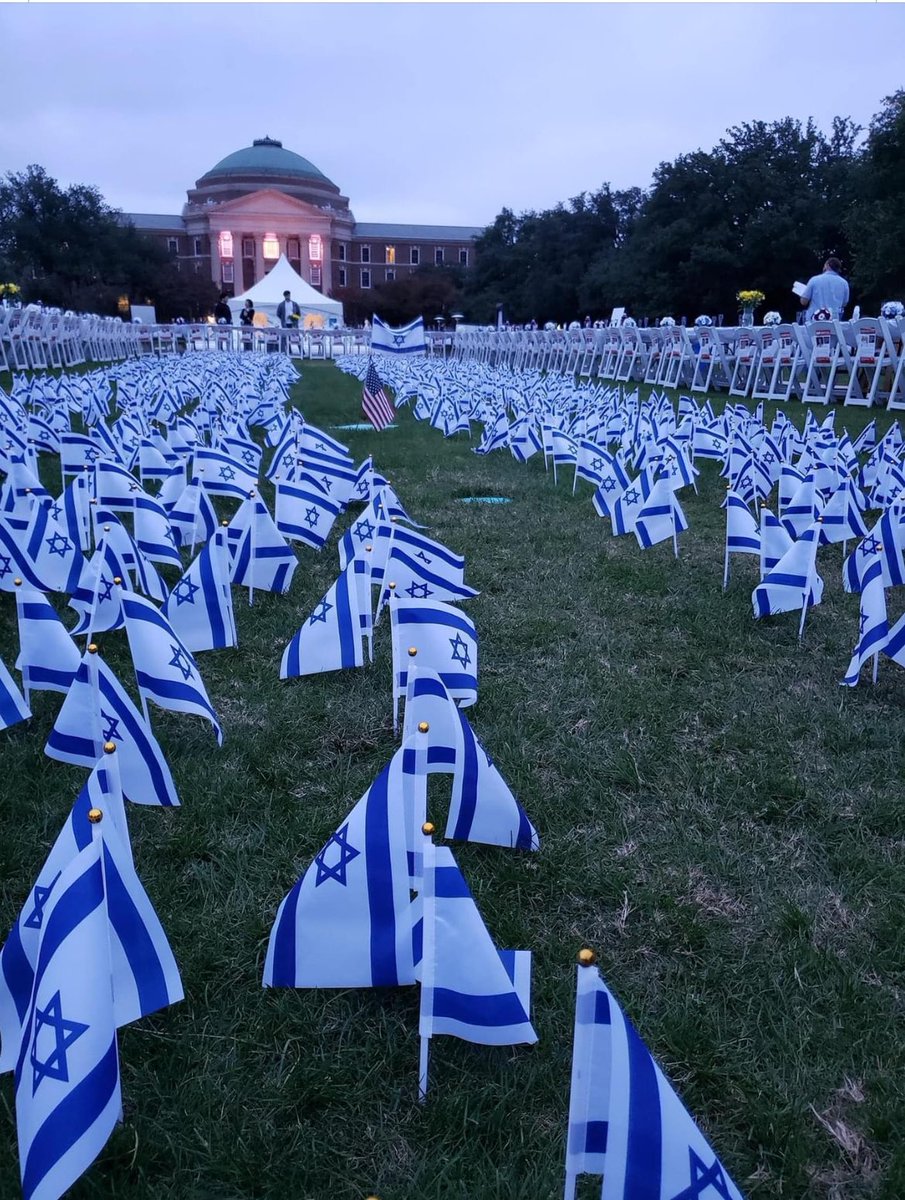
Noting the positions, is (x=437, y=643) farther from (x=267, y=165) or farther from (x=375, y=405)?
(x=267, y=165)

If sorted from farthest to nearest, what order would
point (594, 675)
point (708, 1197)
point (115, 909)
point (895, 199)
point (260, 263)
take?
point (260, 263), point (895, 199), point (594, 675), point (115, 909), point (708, 1197)

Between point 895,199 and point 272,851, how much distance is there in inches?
1278

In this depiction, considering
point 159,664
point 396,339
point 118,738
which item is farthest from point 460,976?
point 396,339

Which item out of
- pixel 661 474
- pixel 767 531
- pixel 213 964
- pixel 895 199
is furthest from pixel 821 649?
pixel 895 199

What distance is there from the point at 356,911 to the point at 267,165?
109804 millimetres

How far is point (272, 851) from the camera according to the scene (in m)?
2.55

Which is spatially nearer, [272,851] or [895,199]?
[272,851]

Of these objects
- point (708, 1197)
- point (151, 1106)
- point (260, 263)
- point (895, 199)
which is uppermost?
point (260, 263)

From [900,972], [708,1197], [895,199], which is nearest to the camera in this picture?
[708,1197]

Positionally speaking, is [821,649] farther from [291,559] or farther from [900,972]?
[291,559]

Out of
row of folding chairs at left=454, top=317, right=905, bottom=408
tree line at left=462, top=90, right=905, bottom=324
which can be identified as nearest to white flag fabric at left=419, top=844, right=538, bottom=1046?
row of folding chairs at left=454, top=317, right=905, bottom=408

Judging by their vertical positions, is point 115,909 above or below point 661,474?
below

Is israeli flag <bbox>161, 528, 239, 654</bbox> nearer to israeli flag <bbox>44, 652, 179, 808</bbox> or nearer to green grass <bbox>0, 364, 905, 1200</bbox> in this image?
green grass <bbox>0, 364, 905, 1200</bbox>

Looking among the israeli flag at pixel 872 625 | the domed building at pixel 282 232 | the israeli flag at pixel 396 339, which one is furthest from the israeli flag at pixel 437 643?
the domed building at pixel 282 232
